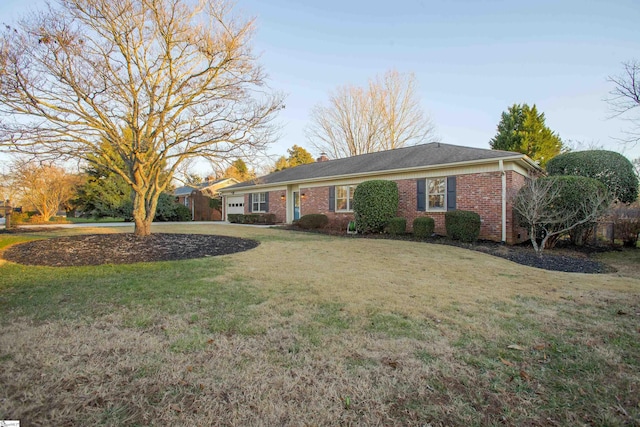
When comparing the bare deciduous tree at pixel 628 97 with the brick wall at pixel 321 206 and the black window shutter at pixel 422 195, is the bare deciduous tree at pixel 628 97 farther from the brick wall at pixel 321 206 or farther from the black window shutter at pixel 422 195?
the brick wall at pixel 321 206

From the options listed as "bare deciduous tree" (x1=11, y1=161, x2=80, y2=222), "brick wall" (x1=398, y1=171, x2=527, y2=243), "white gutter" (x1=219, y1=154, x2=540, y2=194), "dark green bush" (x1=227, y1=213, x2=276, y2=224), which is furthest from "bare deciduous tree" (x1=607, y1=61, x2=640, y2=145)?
"bare deciduous tree" (x1=11, y1=161, x2=80, y2=222)

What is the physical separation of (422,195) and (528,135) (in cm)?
1705

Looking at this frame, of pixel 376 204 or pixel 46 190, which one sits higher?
pixel 46 190

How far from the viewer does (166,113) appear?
348 inches

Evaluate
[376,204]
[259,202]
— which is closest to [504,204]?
[376,204]

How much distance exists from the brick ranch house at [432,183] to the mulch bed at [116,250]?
137 inches

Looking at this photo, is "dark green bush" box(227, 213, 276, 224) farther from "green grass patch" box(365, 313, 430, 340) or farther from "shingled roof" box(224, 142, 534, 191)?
"green grass patch" box(365, 313, 430, 340)

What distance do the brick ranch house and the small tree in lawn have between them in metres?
1.11

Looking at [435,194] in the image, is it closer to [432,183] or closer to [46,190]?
[432,183]

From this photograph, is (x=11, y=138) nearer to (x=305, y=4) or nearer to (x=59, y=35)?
(x=59, y=35)

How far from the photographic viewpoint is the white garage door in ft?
72.0

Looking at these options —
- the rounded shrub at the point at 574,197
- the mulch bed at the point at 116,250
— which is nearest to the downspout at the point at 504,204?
the rounded shrub at the point at 574,197

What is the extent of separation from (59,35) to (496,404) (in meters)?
10.3

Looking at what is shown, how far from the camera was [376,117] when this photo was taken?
24.6 metres
